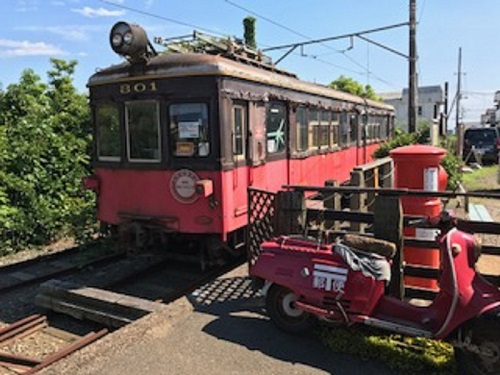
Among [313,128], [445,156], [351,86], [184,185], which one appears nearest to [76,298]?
[184,185]

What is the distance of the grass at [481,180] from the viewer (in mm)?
15063

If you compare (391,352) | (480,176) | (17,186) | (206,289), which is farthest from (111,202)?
(480,176)

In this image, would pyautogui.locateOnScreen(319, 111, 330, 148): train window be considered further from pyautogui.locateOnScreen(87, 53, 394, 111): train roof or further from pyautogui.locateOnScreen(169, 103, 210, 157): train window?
pyautogui.locateOnScreen(169, 103, 210, 157): train window

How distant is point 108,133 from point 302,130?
3.84 m

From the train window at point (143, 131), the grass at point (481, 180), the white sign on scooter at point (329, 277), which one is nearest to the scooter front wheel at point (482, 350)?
the white sign on scooter at point (329, 277)

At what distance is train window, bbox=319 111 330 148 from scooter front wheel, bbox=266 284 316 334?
20.8 ft

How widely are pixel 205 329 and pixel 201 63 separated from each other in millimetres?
3405

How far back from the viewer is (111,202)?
7.34 m

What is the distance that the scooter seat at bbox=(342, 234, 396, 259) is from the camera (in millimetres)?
4352

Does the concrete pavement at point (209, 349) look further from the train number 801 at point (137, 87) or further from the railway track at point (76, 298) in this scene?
the train number 801 at point (137, 87)

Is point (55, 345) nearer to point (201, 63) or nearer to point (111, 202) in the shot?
point (111, 202)

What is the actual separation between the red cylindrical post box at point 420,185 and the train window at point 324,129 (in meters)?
5.03

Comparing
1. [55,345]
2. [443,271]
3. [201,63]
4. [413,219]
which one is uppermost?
[201,63]

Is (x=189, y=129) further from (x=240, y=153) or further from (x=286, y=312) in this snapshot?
(x=286, y=312)
